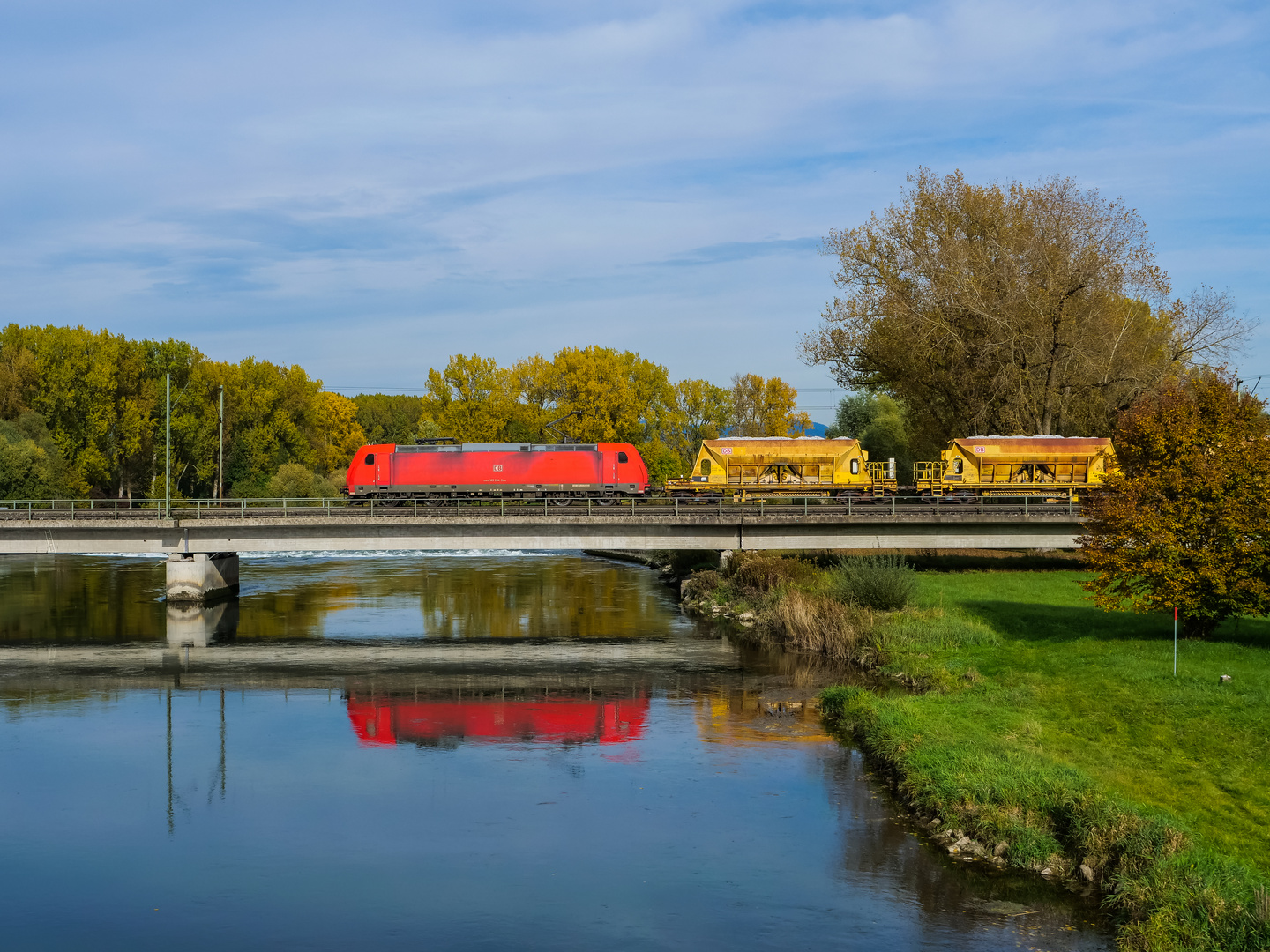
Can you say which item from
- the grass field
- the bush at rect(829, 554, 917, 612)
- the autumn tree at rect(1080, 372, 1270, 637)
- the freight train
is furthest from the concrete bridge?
the autumn tree at rect(1080, 372, 1270, 637)

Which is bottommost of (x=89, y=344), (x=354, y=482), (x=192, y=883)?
(x=192, y=883)

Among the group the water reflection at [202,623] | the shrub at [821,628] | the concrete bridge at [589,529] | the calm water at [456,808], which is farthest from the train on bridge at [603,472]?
the calm water at [456,808]

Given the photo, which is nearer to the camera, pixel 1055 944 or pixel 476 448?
pixel 1055 944

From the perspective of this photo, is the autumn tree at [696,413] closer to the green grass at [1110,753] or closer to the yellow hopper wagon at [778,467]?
the yellow hopper wagon at [778,467]

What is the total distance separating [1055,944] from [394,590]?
44909 millimetres

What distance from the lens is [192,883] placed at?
703 inches

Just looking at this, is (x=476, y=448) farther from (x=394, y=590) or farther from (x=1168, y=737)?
(x=1168, y=737)

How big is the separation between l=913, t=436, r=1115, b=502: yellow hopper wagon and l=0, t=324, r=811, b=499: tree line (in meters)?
40.6

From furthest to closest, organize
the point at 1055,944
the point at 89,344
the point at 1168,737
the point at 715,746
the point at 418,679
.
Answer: the point at 89,344
the point at 418,679
the point at 715,746
the point at 1168,737
the point at 1055,944

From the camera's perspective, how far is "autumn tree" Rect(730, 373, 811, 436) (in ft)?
333

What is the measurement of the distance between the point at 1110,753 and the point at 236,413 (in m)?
104

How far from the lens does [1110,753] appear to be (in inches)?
807

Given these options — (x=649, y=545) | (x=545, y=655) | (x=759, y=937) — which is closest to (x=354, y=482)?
(x=649, y=545)

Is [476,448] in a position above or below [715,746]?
above
